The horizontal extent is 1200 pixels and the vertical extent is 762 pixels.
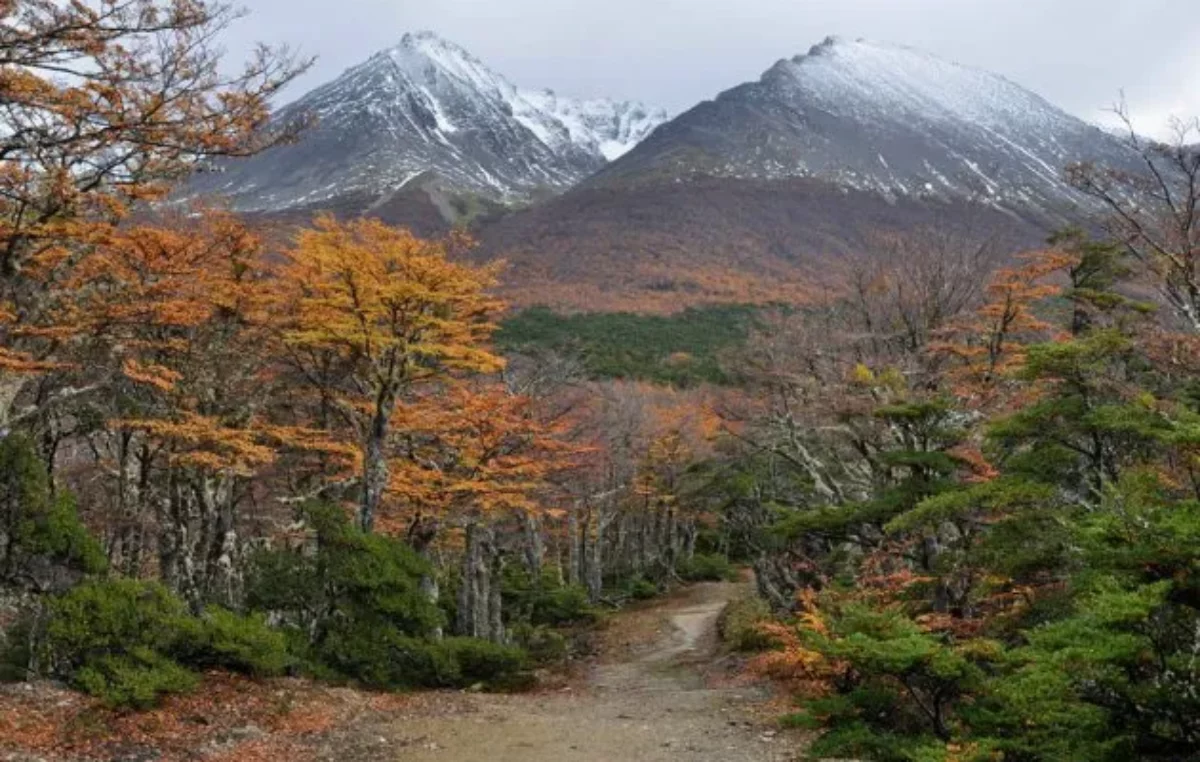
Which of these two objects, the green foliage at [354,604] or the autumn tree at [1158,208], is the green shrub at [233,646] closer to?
the green foliage at [354,604]

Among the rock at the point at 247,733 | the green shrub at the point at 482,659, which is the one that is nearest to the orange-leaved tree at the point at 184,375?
the rock at the point at 247,733

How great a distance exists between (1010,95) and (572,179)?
79.2 m

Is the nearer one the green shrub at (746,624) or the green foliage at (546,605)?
the green shrub at (746,624)

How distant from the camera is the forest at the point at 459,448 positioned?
6879 millimetres

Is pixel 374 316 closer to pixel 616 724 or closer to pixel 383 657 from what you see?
pixel 383 657

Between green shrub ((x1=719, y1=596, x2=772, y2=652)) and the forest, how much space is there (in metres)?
0.39

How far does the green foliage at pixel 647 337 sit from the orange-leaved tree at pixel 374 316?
2391 centimetres

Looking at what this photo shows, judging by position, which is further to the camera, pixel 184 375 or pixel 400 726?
pixel 184 375

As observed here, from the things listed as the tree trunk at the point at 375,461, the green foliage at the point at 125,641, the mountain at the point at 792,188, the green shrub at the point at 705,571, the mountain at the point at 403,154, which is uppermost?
the mountain at the point at 403,154

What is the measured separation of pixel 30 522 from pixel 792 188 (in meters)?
86.1

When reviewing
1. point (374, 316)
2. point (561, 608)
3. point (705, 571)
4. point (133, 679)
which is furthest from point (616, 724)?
point (705, 571)

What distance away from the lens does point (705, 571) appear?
34.2 meters

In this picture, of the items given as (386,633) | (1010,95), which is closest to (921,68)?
(1010,95)

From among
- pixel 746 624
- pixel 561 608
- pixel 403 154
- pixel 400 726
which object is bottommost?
pixel 561 608
